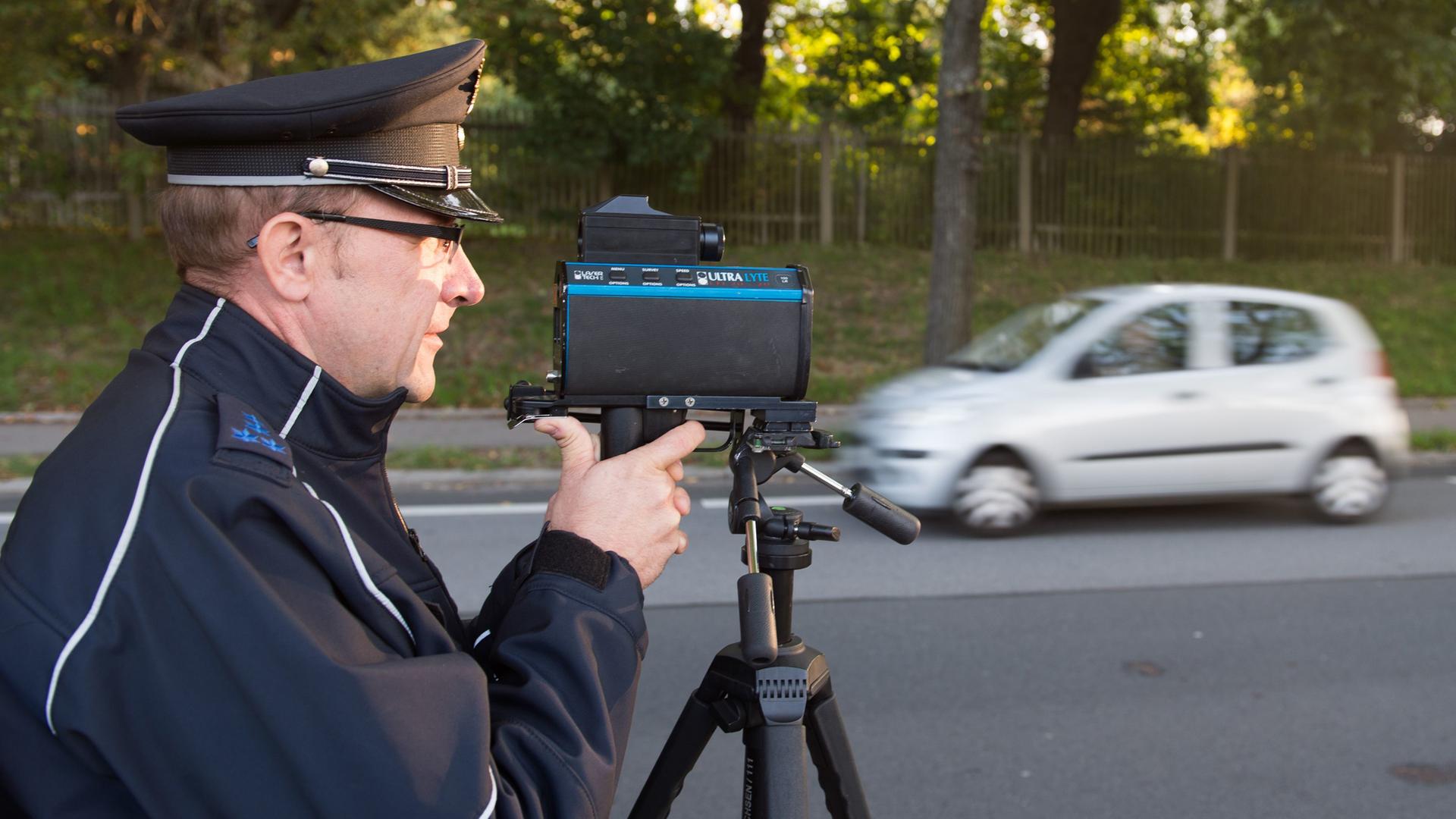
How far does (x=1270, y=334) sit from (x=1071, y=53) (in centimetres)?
1086

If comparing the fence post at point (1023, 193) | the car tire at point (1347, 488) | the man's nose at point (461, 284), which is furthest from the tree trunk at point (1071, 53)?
the man's nose at point (461, 284)

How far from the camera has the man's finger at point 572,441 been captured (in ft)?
5.04

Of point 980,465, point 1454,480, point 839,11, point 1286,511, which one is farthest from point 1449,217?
point 980,465

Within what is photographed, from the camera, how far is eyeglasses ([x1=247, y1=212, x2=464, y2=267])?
1.39 m

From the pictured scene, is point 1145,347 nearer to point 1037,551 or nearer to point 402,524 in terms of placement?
point 1037,551

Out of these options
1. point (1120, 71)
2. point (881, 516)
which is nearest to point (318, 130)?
point (881, 516)

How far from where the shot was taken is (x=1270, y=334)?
7879 mm

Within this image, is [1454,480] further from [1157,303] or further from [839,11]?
[839,11]

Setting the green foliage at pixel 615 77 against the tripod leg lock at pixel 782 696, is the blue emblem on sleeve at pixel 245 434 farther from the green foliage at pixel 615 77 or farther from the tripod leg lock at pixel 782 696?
the green foliage at pixel 615 77

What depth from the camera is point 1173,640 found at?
17.4 feet

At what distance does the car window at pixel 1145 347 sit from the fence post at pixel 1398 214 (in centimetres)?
1380

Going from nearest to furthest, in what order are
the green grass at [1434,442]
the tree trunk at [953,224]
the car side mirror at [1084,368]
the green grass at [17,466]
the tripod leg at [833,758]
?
the tripod leg at [833,758] → the car side mirror at [1084,368] → the green grass at [17,466] → the green grass at [1434,442] → the tree trunk at [953,224]

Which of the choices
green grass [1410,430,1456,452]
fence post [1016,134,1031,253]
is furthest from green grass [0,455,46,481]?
fence post [1016,134,1031,253]

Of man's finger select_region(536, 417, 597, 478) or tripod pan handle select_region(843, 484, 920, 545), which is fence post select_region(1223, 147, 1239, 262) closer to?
tripod pan handle select_region(843, 484, 920, 545)
